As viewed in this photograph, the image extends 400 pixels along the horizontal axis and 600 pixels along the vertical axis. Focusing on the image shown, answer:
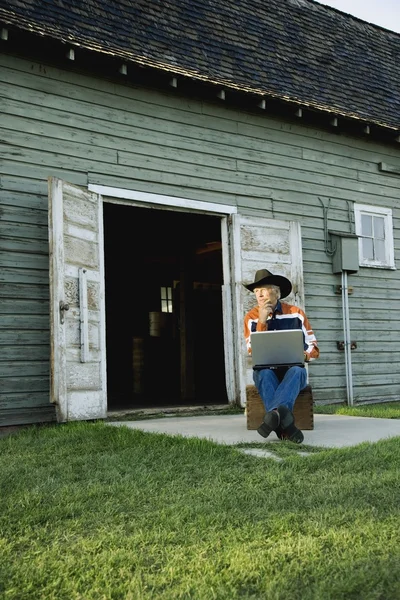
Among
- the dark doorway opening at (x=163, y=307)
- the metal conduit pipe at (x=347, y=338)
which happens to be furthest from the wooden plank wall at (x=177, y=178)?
the dark doorway opening at (x=163, y=307)

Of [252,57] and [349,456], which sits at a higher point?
[252,57]

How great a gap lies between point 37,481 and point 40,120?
14.3 ft

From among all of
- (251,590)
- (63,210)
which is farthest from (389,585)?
(63,210)

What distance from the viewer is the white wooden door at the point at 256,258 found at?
8.03 m

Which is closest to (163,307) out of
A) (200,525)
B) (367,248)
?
(367,248)

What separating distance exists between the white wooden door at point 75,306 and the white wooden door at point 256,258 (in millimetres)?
1791

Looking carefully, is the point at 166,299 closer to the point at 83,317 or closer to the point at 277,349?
the point at 83,317

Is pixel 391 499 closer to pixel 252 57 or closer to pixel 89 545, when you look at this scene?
pixel 89 545

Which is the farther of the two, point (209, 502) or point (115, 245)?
point (115, 245)

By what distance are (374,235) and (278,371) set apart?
526 centimetres

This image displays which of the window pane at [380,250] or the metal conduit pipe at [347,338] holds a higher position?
the window pane at [380,250]

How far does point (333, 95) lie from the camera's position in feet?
31.8

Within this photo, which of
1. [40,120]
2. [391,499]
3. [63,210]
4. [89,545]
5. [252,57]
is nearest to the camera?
[89,545]

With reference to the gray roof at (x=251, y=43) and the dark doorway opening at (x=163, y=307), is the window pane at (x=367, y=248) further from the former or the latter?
the dark doorway opening at (x=163, y=307)
